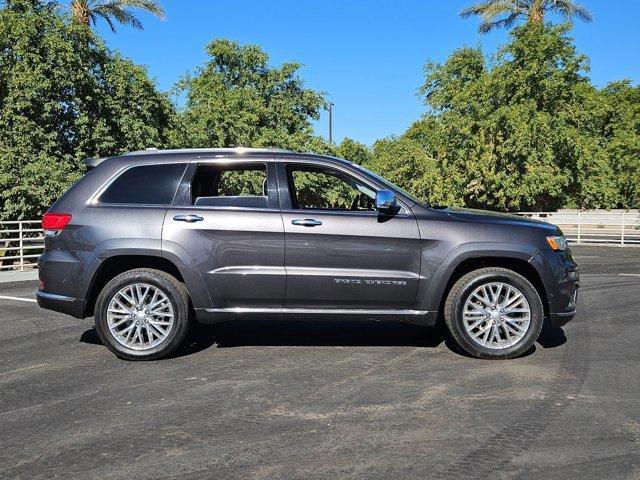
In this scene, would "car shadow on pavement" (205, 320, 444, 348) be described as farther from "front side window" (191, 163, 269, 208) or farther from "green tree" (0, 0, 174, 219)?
"green tree" (0, 0, 174, 219)

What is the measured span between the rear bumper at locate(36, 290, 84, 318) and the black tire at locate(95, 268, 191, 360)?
0.59ft

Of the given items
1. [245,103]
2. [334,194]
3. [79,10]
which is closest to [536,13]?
[245,103]

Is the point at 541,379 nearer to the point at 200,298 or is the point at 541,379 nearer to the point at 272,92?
the point at 200,298

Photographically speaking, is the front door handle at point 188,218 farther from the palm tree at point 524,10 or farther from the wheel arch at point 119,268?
the palm tree at point 524,10

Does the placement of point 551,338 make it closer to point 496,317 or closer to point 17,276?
point 496,317

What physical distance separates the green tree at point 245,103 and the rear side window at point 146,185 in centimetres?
2185

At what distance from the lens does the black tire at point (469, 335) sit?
5676 millimetres

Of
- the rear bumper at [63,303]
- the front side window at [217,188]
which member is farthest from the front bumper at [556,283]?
the rear bumper at [63,303]

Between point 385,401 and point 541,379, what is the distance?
1381 mm

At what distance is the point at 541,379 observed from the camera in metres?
5.02

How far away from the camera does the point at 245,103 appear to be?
30.0 m

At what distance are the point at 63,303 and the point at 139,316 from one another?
2.32ft

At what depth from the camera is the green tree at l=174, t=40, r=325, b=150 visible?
29000mm

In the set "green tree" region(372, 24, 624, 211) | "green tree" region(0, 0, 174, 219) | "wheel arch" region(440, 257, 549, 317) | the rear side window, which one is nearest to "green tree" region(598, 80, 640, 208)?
"green tree" region(372, 24, 624, 211)
